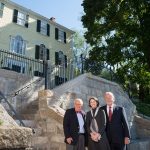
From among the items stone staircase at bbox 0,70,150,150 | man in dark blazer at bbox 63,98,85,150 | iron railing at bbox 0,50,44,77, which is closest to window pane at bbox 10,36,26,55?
iron railing at bbox 0,50,44,77

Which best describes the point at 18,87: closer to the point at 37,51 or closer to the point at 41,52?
the point at 37,51

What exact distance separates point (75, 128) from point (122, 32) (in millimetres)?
14453

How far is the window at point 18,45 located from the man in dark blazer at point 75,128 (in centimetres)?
2149

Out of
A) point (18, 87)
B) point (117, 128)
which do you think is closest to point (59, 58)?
point (18, 87)

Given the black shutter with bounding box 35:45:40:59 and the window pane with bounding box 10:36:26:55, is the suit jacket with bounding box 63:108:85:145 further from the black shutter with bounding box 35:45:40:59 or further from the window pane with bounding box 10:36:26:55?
the black shutter with bounding box 35:45:40:59

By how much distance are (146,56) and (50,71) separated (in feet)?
23.3

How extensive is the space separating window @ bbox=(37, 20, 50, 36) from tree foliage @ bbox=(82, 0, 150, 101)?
990cm

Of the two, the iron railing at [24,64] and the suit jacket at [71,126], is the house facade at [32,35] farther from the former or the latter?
the suit jacket at [71,126]

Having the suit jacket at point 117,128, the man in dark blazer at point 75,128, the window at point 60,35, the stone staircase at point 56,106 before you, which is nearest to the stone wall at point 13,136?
the suit jacket at point 117,128

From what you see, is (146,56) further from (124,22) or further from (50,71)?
(50,71)

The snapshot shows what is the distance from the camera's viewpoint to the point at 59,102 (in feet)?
30.2

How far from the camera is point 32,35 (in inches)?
1124

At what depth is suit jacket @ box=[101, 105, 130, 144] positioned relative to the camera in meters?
5.64

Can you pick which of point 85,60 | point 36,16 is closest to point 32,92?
point 85,60
